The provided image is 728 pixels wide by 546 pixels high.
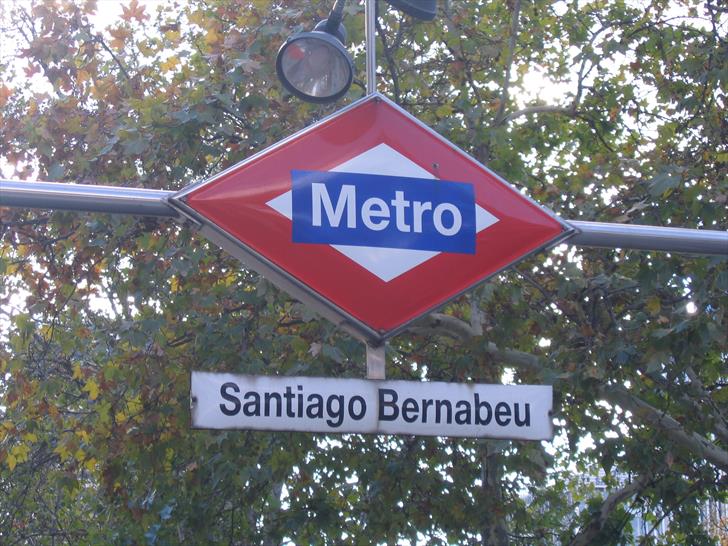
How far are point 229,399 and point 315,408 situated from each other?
0.87 feet

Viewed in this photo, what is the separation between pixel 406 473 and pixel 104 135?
12.1ft

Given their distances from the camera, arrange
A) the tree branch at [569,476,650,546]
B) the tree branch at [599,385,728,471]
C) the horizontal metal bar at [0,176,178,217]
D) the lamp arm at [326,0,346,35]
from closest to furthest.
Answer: the horizontal metal bar at [0,176,178,217], the lamp arm at [326,0,346,35], the tree branch at [599,385,728,471], the tree branch at [569,476,650,546]

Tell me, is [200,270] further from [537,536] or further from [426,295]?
[426,295]

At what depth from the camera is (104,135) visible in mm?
8148

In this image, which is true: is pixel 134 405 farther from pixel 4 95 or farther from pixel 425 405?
pixel 425 405

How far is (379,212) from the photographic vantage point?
357cm

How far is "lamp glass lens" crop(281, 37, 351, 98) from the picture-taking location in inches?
165

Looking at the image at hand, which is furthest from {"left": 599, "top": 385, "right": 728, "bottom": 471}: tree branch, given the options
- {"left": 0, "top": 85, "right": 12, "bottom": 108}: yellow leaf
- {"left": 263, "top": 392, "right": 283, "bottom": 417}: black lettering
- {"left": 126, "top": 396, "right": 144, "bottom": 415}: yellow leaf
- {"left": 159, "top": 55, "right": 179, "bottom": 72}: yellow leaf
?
{"left": 0, "top": 85, "right": 12, "bottom": 108}: yellow leaf

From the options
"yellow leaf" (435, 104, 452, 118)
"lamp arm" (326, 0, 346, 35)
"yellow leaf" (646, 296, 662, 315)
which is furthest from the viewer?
"yellow leaf" (435, 104, 452, 118)

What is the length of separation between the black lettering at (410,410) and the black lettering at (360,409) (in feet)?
0.40

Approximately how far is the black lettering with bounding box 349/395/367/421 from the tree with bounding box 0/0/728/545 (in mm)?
3895

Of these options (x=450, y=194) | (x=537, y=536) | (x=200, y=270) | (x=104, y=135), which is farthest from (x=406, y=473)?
(x=450, y=194)

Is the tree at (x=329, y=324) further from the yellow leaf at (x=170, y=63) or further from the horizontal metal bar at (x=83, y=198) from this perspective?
the horizontal metal bar at (x=83, y=198)

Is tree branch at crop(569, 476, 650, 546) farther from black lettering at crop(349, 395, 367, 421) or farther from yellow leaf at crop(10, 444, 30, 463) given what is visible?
black lettering at crop(349, 395, 367, 421)
